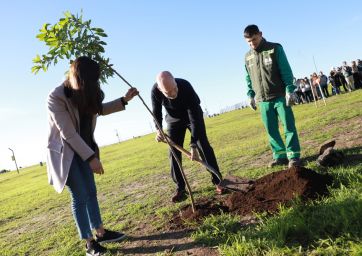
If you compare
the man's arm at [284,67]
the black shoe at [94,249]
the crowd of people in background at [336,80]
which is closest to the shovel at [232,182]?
the black shoe at [94,249]

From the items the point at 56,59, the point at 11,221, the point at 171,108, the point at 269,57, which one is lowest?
the point at 11,221

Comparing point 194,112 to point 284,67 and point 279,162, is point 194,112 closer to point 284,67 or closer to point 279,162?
point 284,67

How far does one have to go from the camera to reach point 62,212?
8656 millimetres

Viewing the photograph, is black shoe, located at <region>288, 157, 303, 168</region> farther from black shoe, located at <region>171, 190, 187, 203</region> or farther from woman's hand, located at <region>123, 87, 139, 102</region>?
woman's hand, located at <region>123, 87, 139, 102</region>

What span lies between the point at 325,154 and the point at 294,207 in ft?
6.25

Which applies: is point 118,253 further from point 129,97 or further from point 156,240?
point 129,97

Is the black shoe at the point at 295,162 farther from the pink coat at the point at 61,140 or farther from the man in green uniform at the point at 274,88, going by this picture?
the pink coat at the point at 61,140

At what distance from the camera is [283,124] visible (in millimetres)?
6445

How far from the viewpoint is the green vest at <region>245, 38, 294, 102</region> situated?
6.31 meters

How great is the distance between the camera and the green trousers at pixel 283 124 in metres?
6.27

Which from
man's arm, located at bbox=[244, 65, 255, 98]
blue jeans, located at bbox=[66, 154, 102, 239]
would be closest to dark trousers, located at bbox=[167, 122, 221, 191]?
man's arm, located at bbox=[244, 65, 255, 98]

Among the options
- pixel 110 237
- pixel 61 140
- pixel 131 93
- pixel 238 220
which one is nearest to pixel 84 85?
pixel 61 140

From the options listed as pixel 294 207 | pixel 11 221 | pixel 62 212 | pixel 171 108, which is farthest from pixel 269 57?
pixel 11 221

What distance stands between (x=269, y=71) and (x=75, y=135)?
3.65 meters
